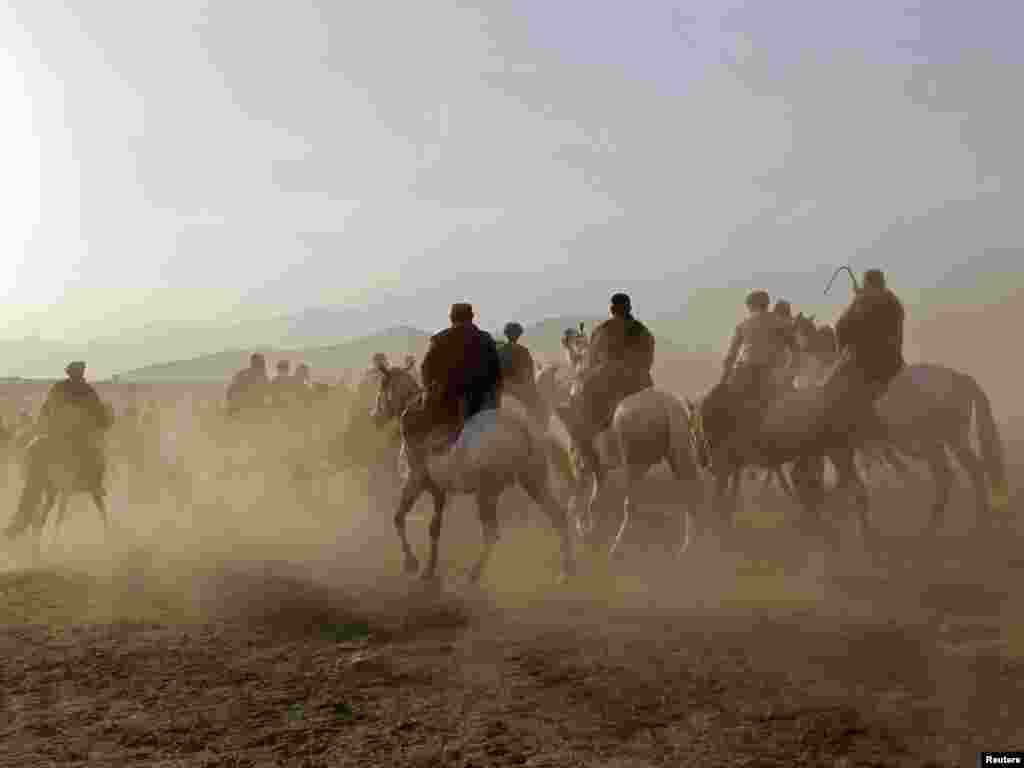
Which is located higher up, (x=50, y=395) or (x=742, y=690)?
(x=50, y=395)

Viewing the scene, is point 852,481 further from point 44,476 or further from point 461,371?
point 44,476

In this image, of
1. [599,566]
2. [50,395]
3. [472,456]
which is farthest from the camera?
[50,395]

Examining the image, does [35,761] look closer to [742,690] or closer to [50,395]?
[742,690]

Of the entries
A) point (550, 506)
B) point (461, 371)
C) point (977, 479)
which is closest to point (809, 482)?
point (977, 479)

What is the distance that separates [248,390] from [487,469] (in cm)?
1146

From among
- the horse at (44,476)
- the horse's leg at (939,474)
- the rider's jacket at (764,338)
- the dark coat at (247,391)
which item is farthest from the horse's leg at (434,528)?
the dark coat at (247,391)

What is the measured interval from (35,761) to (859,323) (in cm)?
952

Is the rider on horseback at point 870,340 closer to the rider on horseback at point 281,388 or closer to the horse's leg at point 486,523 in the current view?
the horse's leg at point 486,523

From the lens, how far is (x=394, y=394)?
11.2 metres

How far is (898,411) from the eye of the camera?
1255cm

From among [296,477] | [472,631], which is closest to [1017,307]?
[296,477]

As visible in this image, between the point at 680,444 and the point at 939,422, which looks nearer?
the point at 680,444

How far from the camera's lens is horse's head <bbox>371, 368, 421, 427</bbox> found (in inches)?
441

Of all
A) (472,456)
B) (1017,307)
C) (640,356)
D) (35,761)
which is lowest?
(35,761)
